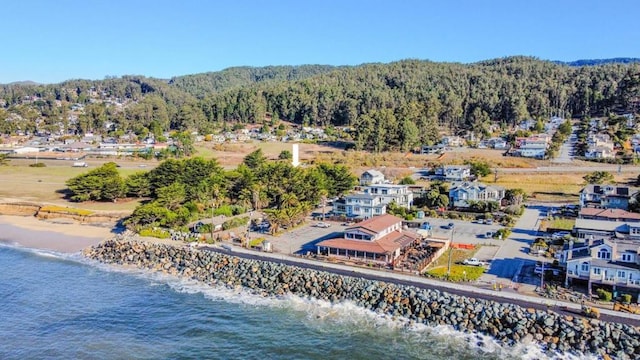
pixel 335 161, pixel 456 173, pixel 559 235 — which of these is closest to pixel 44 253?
pixel 559 235

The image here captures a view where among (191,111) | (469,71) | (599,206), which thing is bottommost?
(599,206)

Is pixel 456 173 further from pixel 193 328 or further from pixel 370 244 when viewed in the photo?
Result: pixel 193 328

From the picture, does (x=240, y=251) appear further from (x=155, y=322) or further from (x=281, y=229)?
(x=155, y=322)

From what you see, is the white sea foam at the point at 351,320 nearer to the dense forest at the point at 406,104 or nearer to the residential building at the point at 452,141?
the dense forest at the point at 406,104

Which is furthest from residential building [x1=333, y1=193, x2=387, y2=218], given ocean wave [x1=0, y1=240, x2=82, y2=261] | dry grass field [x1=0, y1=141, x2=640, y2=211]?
ocean wave [x1=0, y1=240, x2=82, y2=261]

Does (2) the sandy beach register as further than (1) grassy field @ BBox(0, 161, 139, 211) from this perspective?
No

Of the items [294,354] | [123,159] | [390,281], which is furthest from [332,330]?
[123,159]

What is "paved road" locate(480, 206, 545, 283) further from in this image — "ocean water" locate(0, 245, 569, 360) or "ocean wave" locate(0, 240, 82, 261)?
"ocean wave" locate(0, 240, 82, 261)
